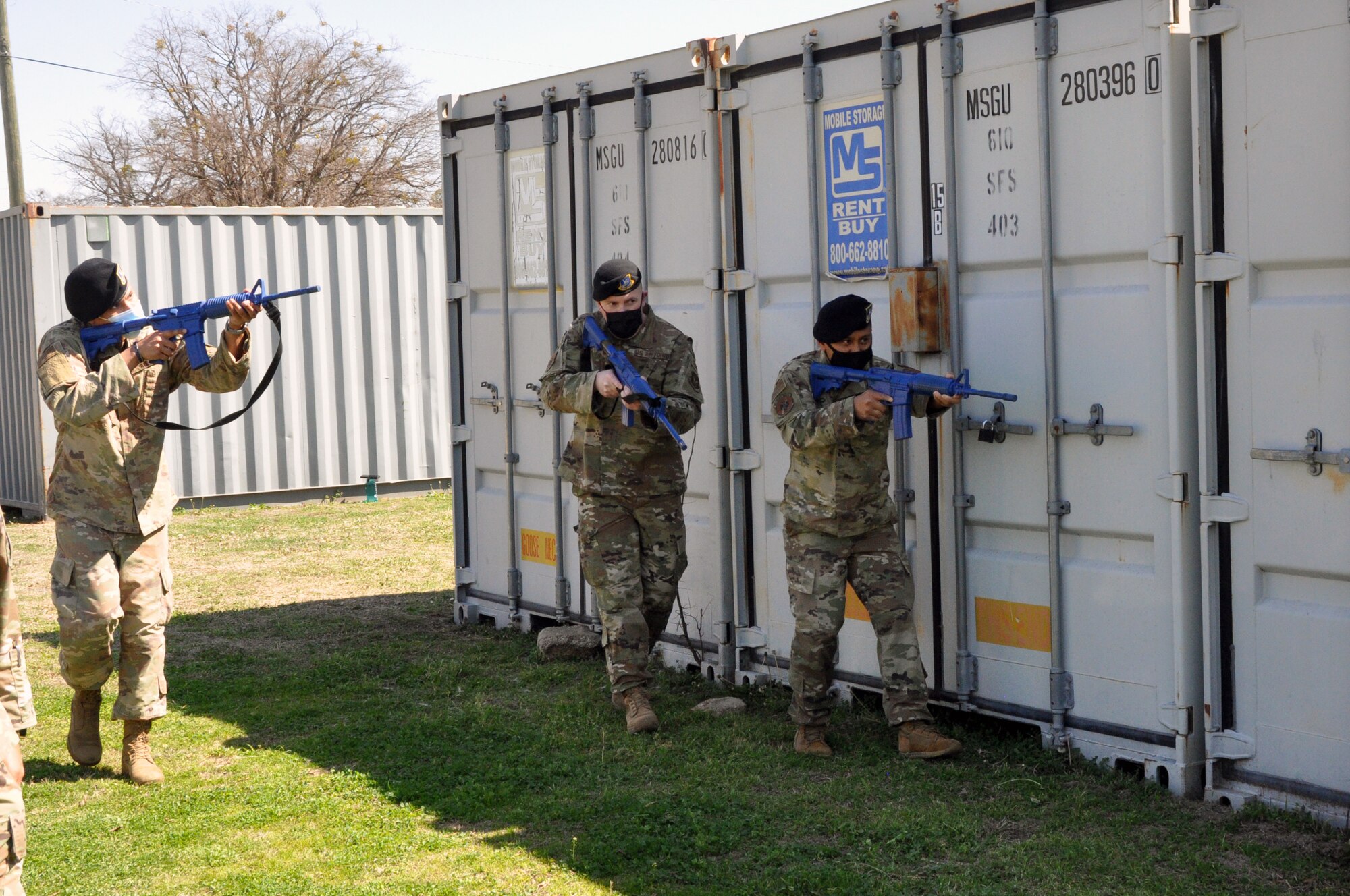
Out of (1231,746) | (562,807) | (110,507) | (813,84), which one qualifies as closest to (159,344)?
(110,507)

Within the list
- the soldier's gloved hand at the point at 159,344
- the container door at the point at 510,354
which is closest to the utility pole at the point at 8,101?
the container door at the point at 510,354

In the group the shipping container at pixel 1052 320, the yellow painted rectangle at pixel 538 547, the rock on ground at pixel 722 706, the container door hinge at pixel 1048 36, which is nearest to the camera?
the shipping container at pixel 1052 320

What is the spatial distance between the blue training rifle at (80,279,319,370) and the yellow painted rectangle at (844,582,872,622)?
2626mm

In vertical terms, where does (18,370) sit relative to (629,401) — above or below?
above

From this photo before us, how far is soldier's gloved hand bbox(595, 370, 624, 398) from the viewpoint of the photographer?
5.93 metres

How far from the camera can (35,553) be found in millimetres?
11781

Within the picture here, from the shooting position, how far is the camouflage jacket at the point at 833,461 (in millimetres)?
5484

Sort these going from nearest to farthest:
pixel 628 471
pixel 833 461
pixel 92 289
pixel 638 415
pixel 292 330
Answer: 1. pixel 833 461
2. pixel 92 289
3. pixel 638 415
4. pixel 628 471
5. pixel 292 330

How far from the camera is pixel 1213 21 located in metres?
4.64

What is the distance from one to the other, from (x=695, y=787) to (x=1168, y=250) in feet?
8.47

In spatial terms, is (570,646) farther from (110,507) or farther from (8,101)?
(8,101)

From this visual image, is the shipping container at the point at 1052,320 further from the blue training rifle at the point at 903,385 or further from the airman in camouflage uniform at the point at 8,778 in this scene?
the airman in camouflage uniform at the point at 8,778

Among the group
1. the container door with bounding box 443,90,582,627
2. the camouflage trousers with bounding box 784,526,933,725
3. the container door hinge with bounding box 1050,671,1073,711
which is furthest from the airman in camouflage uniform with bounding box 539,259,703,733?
the container door hinge with bounding box 1050,671,1073,711

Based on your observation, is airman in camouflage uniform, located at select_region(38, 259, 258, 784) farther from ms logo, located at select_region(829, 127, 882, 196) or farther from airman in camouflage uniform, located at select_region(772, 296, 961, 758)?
ms logo, located at select_region(829, 127, 882, 196)
